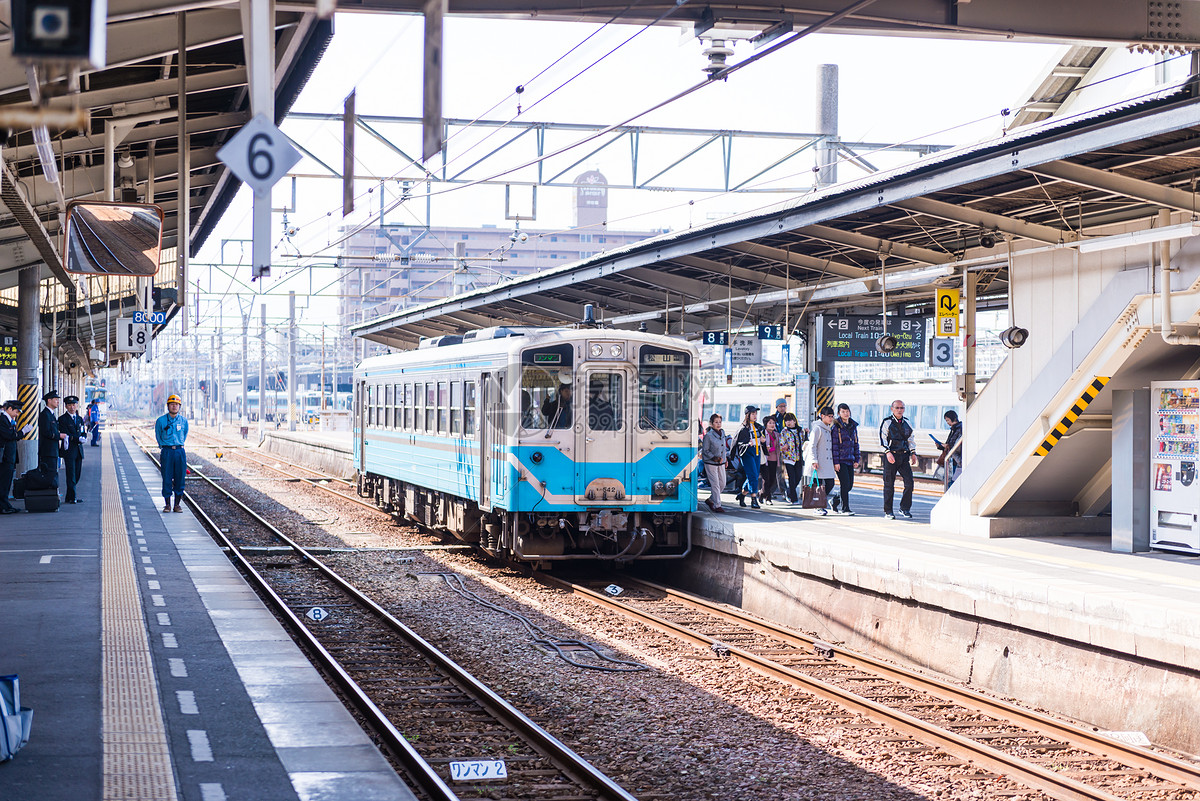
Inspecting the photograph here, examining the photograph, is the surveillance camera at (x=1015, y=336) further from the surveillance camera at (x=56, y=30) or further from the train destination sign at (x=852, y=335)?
the surveillance camera at (x=56, y=30)

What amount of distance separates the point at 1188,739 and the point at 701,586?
7749mm

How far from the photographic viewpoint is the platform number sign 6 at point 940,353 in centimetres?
1697

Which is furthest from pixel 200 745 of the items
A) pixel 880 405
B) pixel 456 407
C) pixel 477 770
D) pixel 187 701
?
pixel 880 405

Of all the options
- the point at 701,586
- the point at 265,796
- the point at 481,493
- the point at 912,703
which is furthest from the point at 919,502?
the point at 265,796

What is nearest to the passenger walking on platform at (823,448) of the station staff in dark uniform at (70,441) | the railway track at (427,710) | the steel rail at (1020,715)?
the steel rail at (1020,715)

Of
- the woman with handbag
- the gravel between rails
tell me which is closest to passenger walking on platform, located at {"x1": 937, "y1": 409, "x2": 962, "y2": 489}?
the woman with handbag

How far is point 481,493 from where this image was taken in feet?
50.2

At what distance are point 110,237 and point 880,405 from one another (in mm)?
28264

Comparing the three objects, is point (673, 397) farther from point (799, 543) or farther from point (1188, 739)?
point (1188, 739)

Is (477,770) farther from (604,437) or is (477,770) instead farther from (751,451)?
(751,451)

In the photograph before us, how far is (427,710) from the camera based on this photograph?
28.2ft

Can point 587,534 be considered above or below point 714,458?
below

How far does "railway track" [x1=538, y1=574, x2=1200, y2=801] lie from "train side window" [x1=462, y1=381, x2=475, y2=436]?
4.15 m

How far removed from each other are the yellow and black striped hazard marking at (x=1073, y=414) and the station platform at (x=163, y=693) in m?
7.86
